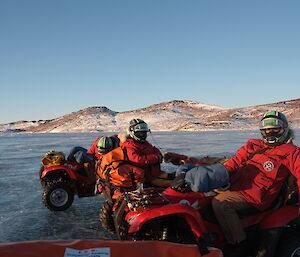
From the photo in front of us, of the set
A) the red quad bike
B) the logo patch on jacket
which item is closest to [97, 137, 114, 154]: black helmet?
the red quad bike

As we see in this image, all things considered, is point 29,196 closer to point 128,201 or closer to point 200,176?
point 128,201

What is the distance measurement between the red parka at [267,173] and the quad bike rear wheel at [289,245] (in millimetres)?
362

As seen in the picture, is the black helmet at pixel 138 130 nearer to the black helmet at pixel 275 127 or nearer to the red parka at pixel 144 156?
the red parka at pixel 144 156

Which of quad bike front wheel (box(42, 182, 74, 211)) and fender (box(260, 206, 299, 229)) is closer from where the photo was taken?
fender (box(260, 206, 299, 229))

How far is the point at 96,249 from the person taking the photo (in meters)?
2.40

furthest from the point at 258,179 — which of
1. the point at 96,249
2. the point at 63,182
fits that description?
the point at 63,182

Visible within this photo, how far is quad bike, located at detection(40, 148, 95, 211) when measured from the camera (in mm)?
6137

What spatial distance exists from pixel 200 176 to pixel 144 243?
76 cm

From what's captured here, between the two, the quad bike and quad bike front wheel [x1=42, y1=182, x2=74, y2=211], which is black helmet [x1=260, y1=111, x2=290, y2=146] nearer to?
the quad bike

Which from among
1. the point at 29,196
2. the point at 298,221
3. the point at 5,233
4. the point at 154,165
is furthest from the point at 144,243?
the point at 29,196

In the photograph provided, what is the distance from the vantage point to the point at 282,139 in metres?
3.15

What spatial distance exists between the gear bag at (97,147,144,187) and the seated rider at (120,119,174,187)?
11cm

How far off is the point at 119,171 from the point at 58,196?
2.82 metres

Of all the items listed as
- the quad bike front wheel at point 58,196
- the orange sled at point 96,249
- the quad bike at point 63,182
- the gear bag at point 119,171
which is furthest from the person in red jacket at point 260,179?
the quad bike front wheel at point 58,196
